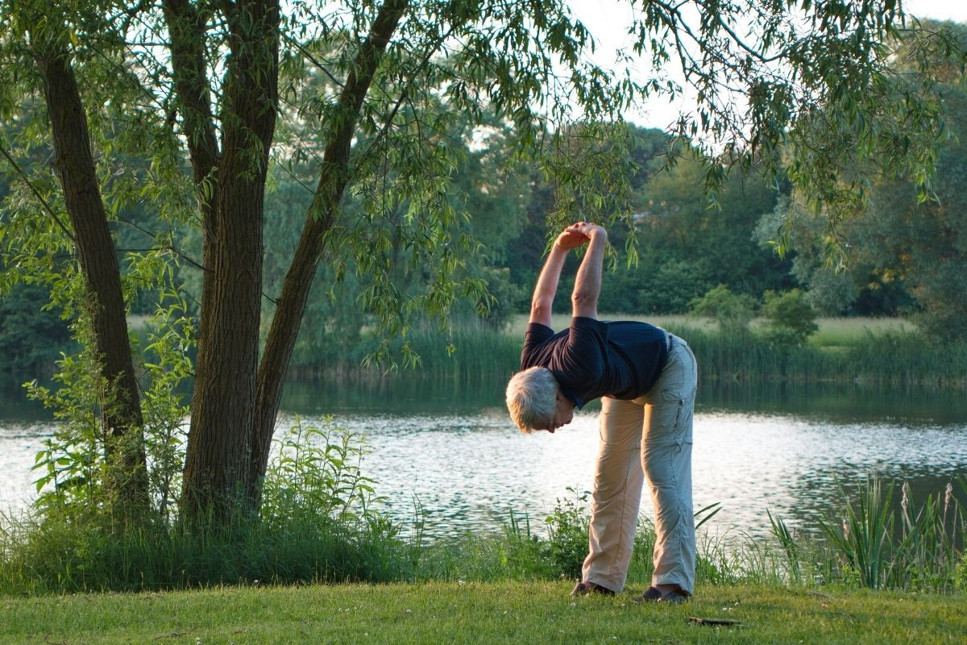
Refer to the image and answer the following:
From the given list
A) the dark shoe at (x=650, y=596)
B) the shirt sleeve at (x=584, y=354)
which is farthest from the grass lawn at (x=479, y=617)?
the shirt sleeve at (x=584, y=354)

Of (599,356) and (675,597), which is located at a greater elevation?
(599,356)

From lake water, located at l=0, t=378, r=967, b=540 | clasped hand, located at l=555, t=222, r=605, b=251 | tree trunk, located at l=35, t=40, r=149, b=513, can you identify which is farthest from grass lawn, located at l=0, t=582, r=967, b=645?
lake water, located at l=0, t=378, r=967, b=540

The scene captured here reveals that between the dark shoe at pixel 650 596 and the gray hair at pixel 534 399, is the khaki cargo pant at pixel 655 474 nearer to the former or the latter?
the dark shoe at pixel 650 596

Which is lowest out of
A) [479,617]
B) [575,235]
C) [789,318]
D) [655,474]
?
[479,617]

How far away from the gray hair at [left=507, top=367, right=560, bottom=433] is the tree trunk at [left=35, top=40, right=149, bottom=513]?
378cm

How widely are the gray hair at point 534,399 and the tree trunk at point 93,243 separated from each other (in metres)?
3.78

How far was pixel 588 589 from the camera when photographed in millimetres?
4895

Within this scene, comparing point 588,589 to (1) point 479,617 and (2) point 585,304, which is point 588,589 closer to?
(1) point 479,617

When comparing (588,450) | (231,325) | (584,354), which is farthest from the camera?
(588,450)

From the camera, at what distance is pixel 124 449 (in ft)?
23.0

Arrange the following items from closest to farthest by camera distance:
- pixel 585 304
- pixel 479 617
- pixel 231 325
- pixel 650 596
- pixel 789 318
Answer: pixel 585 304
pixel 479 617
pixel 650 596
pixel 231 325
pixel 789 318

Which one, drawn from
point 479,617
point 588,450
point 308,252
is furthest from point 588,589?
point 588,450

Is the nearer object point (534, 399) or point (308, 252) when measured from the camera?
point (534, 399)

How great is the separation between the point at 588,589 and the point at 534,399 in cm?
112
